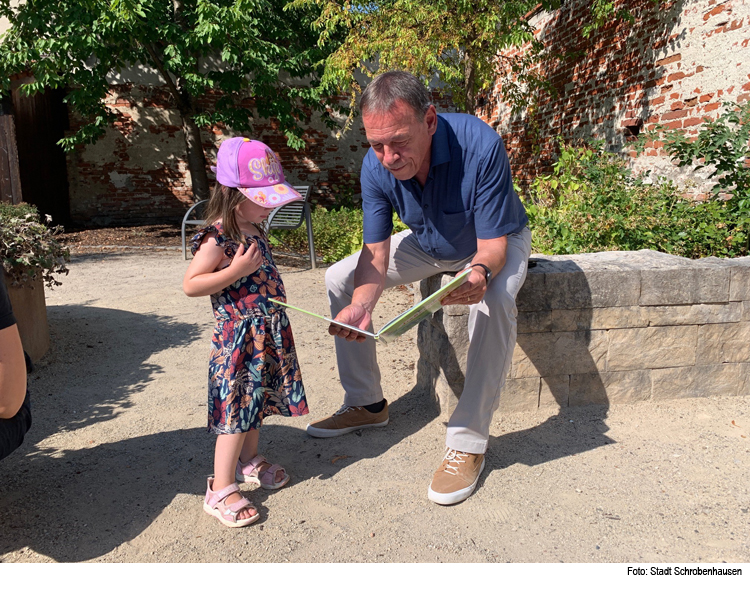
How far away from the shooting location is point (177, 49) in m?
8.73

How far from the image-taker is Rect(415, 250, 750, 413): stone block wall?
3092 mm

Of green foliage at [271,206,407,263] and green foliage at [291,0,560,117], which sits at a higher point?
green foliage at [291,0,560,117]

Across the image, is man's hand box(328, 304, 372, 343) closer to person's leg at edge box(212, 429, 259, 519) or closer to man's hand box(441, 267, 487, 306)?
man's hand box(441, 267, 487, 306)

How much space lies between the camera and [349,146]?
40.5ft

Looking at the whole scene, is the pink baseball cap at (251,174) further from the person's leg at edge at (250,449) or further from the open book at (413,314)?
the person's leg at edge at (250,449)

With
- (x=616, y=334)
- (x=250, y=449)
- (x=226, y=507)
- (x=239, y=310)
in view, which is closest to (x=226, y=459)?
(x=226, y=507)

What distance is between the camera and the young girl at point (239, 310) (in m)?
2.28

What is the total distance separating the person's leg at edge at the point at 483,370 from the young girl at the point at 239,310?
2.28 ft

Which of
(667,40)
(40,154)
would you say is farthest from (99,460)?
(40,154)

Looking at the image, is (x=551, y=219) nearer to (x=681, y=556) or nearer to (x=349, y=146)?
(x=681, y=556)

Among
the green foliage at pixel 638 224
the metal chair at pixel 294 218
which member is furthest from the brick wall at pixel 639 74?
the metal chair at pixel 294 218

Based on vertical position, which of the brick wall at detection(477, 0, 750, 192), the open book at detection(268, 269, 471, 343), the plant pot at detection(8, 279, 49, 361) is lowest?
the plant pot at detection(8, 279, 49, 361)

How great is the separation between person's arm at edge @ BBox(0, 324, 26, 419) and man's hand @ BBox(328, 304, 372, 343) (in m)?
1.12

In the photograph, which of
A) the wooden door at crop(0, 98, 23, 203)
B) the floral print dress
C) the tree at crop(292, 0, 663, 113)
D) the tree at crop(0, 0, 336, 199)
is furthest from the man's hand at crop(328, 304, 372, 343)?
the tree at crop(0, 0, 336, 199)
